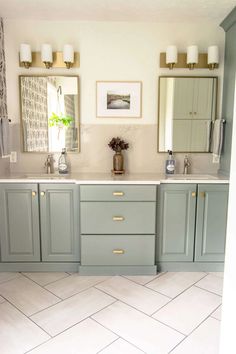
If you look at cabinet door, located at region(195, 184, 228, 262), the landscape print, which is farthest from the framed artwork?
cabinet door, located at region(195, 184, 228, 262)

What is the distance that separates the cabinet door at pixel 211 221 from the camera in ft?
8.12

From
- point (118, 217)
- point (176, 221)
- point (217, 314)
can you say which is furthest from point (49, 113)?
point (217, 314)

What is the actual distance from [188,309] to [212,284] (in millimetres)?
458

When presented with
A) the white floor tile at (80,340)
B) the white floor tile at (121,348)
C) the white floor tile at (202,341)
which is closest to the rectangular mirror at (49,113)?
the white floor tile at (80,340)

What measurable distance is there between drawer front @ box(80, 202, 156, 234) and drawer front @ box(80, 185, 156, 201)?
0.15ft

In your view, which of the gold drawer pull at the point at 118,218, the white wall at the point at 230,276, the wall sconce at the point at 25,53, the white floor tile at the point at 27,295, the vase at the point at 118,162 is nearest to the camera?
the white wall at the point at 230,276

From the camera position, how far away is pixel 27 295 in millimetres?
2164

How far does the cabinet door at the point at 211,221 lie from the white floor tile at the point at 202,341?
770 mm

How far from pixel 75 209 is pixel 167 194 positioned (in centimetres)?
84

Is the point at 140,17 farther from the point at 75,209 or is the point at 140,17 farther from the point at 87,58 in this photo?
the point at 75,209

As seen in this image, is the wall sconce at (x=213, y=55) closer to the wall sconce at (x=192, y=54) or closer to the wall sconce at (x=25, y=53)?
the wall sconce at (x=192, y=54)

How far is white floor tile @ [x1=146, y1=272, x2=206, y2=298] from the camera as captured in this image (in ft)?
7.37

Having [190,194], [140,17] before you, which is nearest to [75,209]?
[190,194]

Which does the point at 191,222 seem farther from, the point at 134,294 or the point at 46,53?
the point at 46,53
